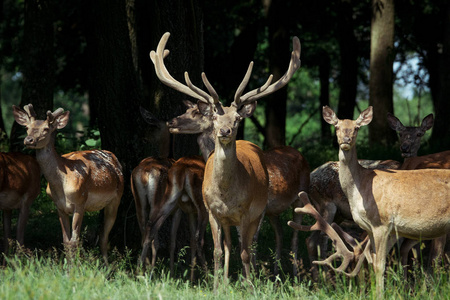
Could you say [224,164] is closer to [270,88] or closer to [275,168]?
[270,88]

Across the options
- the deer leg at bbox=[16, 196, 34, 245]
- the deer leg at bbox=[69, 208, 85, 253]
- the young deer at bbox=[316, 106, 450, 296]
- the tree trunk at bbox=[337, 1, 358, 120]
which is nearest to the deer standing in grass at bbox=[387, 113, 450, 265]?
the young deer at bbox=[316, 106, 450, 296]

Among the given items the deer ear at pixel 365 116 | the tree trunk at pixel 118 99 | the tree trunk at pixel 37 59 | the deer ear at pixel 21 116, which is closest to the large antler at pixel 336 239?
the deer ear at pixel 365 116

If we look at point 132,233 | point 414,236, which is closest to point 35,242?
point 132,233

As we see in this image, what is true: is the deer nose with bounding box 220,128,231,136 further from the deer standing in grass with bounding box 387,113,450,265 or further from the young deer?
the deer standing in grass with bounding box 387,113,450,265

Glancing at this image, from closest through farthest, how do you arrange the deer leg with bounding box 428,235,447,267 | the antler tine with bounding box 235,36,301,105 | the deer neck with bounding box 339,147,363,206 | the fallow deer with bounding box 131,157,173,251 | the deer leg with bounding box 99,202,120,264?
the deer neck with bounding box 339,147,363,206 → the antler tine with bounding box 235,36,301,105 → the deer leg with bounding box 428,235,447,267 → the fallow deer with bounding box 131,157,173,251 → the deer leg with bounding box 99,202,120,264

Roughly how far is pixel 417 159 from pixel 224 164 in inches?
119

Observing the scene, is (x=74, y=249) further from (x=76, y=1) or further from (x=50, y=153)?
(x=76, y=1)

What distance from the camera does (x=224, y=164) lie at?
7.46 m

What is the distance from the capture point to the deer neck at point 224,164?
24.3 feet

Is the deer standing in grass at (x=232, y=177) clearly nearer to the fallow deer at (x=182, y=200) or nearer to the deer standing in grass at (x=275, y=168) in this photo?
the fallow deer at (x=182, y=200)

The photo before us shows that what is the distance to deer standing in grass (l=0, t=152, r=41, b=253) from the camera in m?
8.91

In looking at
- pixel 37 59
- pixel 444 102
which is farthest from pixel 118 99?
pixel 444 102

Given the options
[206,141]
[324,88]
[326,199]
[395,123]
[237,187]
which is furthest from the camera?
[324,88]

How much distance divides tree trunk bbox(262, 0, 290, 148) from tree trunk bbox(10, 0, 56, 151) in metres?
4.80
